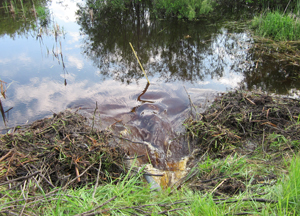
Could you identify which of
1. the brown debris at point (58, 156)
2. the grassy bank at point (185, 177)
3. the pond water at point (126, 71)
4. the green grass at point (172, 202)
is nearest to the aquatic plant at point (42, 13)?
the pond water at point (126, 71)

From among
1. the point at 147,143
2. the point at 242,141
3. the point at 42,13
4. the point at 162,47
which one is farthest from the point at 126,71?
the point at 42,13

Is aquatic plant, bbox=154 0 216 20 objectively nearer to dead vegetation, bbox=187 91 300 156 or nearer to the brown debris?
dead vegetation, bbox=187 91 300 156

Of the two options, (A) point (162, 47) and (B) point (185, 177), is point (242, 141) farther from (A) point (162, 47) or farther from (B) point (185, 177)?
(A) point (162, 47)

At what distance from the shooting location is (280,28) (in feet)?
23.0

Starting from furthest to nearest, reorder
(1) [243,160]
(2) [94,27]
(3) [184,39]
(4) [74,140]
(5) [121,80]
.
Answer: (2) [94,27] < (3) [184,39] < (5) [121,80] < (4) [74,140] < (1) [243,160]

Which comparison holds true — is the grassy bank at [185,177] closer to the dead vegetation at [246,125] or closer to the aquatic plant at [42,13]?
the dead vegetation at [246,125]

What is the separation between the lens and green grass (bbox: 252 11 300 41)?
22.0 feet

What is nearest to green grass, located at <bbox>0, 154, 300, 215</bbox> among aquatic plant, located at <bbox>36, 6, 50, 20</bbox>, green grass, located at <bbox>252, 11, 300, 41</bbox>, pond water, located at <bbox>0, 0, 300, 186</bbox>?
pond water, located at <bbox>0, 0, 300, 186</bbox>

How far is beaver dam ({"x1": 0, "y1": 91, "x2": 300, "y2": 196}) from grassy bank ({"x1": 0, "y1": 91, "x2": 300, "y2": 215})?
13 mm

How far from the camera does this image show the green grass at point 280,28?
670 cm

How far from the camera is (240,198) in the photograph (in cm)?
167

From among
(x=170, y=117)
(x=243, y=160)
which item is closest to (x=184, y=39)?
(x=170, y=117)

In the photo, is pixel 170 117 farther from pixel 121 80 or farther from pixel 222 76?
pixel 222 76

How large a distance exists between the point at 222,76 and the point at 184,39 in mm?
3069
